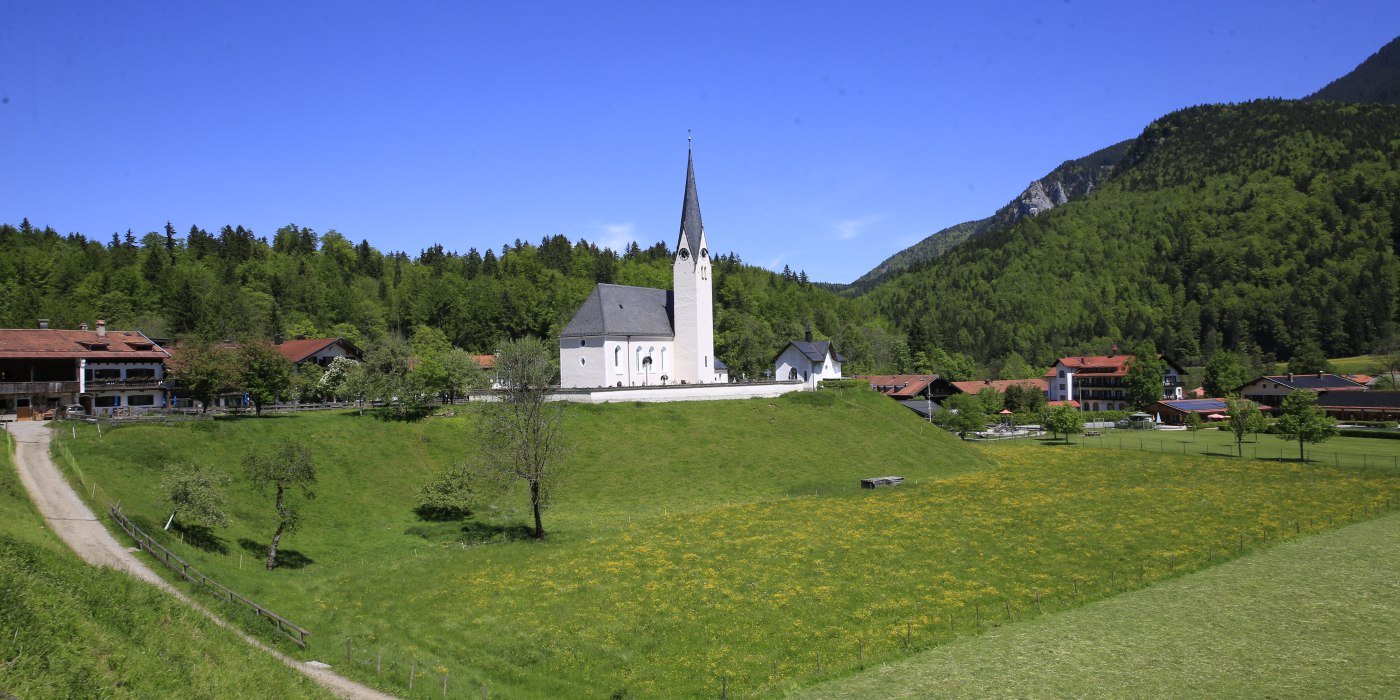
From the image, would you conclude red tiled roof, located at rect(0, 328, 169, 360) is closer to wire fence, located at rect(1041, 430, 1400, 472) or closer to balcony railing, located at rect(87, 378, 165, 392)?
balcony railing, located at rect(87, 378, 165, 392)

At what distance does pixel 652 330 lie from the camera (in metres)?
70.1

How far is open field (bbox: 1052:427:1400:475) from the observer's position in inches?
2408

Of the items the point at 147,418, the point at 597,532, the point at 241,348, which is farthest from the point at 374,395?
the point at 597,532

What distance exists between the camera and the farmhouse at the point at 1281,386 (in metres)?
107

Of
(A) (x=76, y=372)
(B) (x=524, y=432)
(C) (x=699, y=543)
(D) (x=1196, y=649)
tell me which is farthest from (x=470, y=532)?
(A) (x=76, y=372)

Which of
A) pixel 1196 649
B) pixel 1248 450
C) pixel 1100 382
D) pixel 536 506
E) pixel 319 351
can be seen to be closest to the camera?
pixel 1196 649

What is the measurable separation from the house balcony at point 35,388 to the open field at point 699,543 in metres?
14.2

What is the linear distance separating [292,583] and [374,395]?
1048 inches

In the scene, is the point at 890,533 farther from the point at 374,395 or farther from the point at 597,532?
the point at 374,395

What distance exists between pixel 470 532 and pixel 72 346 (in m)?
36.7

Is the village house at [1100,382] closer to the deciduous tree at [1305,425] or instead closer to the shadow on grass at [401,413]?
the deciduous tree at [1305,425]

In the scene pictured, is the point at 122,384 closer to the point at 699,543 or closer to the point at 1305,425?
the point at 699,543

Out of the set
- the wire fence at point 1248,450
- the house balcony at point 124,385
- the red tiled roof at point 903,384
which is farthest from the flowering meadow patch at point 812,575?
the red tiled roof at point 903,384

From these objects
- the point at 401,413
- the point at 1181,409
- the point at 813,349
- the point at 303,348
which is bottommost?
the point at 1181,409
